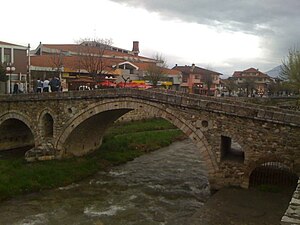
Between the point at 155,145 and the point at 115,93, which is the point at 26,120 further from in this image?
the point at 155,145

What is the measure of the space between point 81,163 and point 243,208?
1134cm

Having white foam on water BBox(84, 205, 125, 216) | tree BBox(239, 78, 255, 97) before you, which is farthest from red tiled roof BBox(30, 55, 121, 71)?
tree BBox(239, 78, 255, 97)

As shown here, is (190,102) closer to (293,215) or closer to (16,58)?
(293,215)

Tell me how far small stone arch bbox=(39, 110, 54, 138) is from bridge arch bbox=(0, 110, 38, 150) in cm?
127

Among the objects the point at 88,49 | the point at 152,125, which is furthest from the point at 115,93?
the point at 88,49

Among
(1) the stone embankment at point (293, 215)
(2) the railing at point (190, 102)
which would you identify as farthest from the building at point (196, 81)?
(1) the stone embankment at point (293, 215)

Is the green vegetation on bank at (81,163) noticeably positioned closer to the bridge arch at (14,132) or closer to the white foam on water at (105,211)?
the bridge arch at (14,132)

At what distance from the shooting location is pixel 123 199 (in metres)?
17.0

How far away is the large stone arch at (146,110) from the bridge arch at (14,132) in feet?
11.9

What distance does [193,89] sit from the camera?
59.7 m

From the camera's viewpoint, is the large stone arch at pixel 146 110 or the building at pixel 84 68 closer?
the large stone arch at pixel 146 110

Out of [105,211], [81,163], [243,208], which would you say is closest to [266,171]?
[243,208]

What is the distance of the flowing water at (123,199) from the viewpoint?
47.8 ft

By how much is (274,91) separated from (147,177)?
54.2 m
